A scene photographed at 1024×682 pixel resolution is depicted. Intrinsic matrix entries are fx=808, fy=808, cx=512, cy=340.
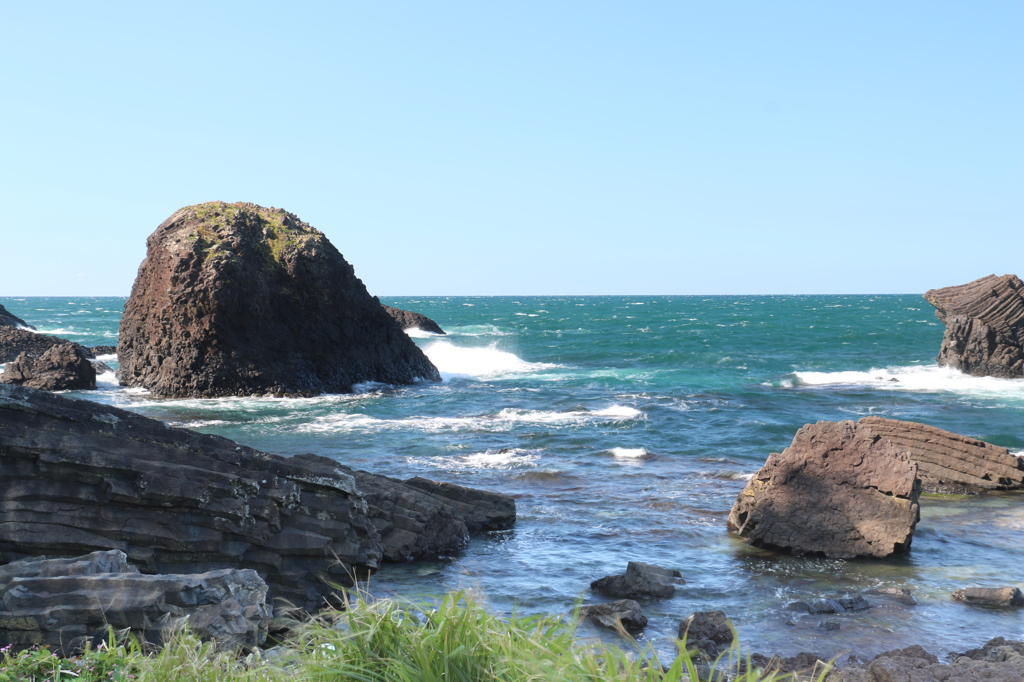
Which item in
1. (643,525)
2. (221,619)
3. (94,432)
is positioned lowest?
(643,525)

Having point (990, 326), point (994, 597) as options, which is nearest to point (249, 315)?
point (994, 597)

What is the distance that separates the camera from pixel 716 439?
20.2 metres

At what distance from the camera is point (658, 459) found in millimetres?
17875

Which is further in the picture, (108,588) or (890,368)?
(890,368)

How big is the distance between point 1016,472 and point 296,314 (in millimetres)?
21023

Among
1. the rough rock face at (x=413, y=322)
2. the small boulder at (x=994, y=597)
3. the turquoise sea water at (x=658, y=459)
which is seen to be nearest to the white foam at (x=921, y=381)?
the turquoise sea water at (x=658, y=459)

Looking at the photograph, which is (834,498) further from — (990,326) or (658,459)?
(990,326)

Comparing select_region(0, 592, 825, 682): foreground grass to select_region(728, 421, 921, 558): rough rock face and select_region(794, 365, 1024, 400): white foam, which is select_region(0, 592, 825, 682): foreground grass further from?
select_region(794, 365, 1024, 400): white foam

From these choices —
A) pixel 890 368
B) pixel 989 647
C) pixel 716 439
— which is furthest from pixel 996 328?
pixel 989 647

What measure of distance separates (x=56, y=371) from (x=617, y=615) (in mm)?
25379

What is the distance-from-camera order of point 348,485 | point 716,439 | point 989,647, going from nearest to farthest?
point 989,647
point 348,485
point 716,439

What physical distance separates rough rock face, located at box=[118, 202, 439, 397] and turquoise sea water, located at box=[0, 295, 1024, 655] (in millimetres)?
1049

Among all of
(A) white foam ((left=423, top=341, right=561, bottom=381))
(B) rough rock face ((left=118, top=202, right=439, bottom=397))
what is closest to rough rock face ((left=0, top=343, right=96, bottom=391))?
(B) rough rock face ((left=118, top=202, right=439, bottom=397))

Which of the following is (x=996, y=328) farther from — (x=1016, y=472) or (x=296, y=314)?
(x=296, y=314)
